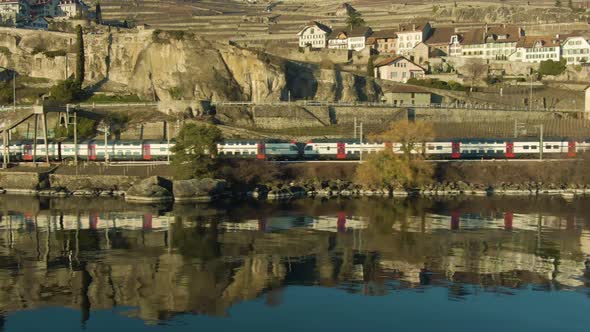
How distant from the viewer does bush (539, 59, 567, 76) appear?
72.3 meters

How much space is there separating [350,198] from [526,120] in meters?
21.5

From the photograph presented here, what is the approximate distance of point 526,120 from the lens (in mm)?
61938

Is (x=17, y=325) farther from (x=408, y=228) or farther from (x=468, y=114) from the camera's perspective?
(x=468, y=114)

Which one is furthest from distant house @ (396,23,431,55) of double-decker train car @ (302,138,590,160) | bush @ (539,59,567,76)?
double-decker train car @ (302,138,590,160)

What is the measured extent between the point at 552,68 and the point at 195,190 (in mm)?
39432

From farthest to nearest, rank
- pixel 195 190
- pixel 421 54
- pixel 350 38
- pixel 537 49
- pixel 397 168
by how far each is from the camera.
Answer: pixel 350 38, pixel 421 54, pixel 537 49, pixel 397 168, pixel 195 190

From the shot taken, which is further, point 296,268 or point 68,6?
point 68,6

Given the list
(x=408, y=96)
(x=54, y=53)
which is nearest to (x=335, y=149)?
(x=408, y=96)

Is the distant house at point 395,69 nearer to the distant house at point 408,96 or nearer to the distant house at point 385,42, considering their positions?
the distant house at point 408,96

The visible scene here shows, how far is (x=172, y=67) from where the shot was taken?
64.1m

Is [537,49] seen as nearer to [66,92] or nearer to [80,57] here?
[80,57]

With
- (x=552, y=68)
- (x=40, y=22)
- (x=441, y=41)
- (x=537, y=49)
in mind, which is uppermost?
(x=40, y=22)

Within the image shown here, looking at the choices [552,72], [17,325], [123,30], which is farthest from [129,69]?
[17,325]

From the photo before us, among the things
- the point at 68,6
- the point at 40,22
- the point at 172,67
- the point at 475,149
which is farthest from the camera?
the point at 68,6
